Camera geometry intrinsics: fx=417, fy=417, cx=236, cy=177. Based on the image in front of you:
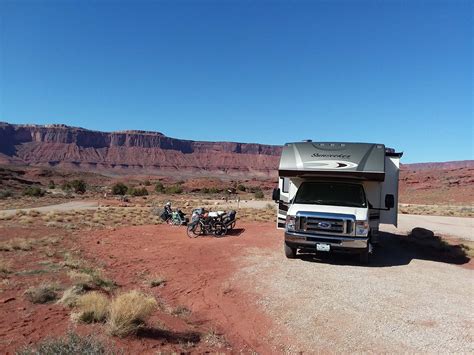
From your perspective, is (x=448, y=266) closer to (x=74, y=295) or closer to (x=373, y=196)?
(x=373, y=196)

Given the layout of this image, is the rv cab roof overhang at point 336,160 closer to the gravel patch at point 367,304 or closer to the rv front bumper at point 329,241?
the rv front bumper at point 329,241

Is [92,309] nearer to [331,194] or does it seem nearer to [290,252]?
[290,252]

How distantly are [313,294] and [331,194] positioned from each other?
173 inches

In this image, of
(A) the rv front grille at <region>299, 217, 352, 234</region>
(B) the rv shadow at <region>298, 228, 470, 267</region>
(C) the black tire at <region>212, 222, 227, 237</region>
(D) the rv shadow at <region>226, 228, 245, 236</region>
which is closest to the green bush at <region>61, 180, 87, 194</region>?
(D) the rv shadow at <region>226, 228, 245, 236</region>

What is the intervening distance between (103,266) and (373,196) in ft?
26.1

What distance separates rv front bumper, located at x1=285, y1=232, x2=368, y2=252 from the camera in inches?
412

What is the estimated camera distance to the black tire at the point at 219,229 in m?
17.2

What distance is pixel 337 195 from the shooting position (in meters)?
11.9

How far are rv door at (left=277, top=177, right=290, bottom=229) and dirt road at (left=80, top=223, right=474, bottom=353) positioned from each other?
92cm

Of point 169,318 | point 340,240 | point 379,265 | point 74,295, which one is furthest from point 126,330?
point 379,265

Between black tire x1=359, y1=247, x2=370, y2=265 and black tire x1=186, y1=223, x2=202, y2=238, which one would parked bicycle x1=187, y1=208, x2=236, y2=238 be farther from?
black tire x1=359, y1=247, x2=370, y2=265

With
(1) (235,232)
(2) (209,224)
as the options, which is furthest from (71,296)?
(1) (235,232)

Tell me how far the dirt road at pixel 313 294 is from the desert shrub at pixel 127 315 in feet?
4.00

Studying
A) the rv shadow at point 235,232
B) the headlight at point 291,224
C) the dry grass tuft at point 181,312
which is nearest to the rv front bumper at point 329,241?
the headlight at point 291,224
